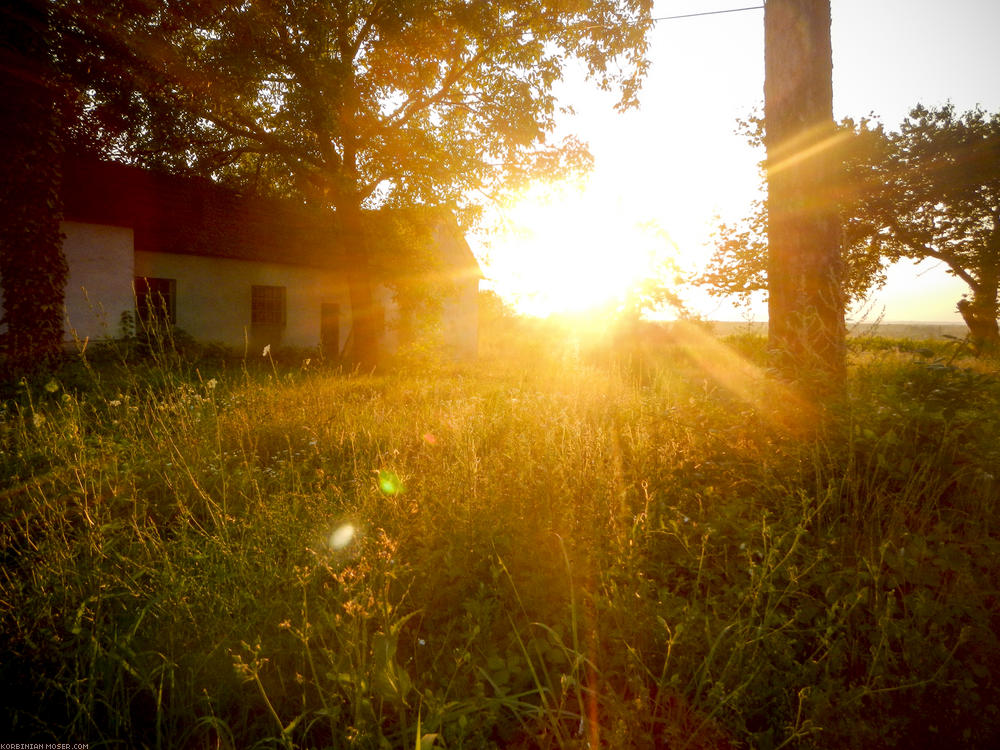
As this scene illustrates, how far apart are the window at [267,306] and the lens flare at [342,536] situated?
52.8 ft

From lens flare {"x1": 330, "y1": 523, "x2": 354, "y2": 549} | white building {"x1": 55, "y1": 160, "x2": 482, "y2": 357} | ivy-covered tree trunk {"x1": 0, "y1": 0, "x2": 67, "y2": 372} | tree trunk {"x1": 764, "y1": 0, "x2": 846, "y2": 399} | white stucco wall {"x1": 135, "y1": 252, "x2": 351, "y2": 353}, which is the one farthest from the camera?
white stucco wall {"x1": 135, "y1": 252, "x2": 351, "y2": 353}

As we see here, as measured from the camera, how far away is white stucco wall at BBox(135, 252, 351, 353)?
50.0 ft

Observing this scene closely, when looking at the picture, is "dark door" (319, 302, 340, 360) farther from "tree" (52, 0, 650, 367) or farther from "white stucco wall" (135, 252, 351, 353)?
"tree" (52, 0, 650, 367)

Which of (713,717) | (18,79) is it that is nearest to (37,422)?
(713,717)

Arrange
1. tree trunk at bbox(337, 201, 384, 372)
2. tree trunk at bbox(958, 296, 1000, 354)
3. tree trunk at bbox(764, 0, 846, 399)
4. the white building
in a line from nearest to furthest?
tree trunk at bbox(764, 0, 846, 399) → tree trunk at bbox(337, 201, 384, 372) → the white building → tree trunk at bbox(958, 296, 1000, 354)

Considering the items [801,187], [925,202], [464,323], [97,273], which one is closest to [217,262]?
[97,273]

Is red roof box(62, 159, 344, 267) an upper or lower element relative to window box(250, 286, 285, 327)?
upper

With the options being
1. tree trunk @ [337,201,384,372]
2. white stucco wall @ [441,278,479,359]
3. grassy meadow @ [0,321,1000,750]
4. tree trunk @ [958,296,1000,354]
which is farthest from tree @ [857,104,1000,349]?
grassy meadow @ [0,321,1000,750]

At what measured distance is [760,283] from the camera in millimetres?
21078

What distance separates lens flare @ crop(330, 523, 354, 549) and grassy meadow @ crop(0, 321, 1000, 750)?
0.07 feet

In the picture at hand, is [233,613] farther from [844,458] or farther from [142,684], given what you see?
[844,458]

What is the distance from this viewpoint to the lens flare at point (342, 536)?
2.62 m

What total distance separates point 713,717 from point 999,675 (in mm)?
1148

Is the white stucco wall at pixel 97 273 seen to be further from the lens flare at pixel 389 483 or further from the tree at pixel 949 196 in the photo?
the tree at pixel 949 196
